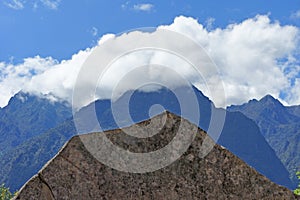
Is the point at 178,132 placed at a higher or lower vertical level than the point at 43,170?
higher

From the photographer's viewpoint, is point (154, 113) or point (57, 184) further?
point (154, 113)

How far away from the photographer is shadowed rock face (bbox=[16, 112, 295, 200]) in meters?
7.19

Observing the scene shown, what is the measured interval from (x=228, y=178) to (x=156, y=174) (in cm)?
116

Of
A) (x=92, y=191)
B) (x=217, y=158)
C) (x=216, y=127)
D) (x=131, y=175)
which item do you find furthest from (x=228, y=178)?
(x=92, y=191)

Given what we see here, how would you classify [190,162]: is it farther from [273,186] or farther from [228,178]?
[273,186]

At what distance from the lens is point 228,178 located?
24.4ft

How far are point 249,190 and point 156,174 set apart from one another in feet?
4.96

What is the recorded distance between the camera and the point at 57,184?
23.3 feet

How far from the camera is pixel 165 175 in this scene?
7465 millimetres

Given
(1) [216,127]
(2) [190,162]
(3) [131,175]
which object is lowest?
(3) [131,175]

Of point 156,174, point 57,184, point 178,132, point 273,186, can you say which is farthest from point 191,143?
point 57,184

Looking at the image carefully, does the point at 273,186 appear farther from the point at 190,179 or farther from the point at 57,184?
the point at 57,184

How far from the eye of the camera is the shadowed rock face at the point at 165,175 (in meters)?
7.19

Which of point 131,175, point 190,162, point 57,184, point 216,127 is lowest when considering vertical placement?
point 57,184
